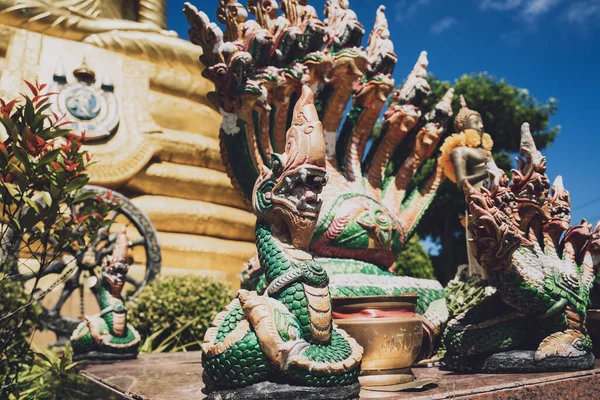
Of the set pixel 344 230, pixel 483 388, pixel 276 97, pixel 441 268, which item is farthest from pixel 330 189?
pixel 441 268

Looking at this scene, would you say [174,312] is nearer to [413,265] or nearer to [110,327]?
[110,327]

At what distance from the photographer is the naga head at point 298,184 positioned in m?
2.33

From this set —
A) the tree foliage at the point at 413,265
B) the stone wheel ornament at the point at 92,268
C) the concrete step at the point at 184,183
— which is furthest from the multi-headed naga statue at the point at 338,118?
the tree foliage at the point at 413,265

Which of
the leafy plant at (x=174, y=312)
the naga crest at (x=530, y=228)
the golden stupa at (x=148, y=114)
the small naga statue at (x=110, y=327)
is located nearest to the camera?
the naga crest at (x=530, y=228)

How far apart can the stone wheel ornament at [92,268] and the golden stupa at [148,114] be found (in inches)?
27.3

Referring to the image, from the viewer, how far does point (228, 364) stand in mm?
2129

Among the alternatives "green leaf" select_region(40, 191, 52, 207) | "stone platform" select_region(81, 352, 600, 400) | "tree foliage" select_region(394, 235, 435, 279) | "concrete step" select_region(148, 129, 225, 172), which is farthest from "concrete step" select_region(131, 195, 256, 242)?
"green leaf" select_region(40, 191, 52, 207)

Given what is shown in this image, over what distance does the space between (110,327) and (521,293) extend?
3.34 metres

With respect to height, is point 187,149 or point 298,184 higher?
point 187,149

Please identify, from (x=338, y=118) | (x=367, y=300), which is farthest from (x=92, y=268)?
(x=367, y=300)

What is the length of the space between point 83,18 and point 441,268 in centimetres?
1078

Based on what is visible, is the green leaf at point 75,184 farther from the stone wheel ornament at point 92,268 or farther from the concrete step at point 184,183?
the concrete step at point 184,183

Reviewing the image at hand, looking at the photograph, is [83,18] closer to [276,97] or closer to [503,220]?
[276,97]

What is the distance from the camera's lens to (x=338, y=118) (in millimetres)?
4492
